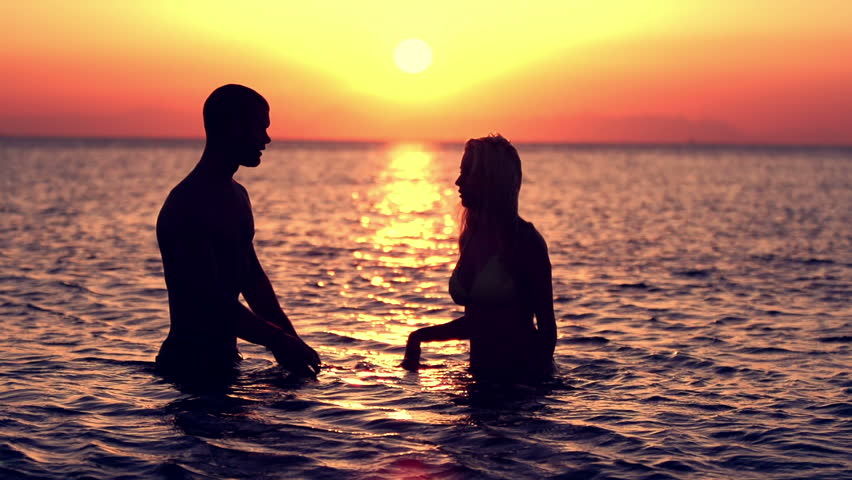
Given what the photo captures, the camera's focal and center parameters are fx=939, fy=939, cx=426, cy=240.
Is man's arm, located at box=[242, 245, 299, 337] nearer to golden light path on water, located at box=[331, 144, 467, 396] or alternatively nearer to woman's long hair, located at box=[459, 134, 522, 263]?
golden light path on water, located at box=[331, 144, 467, 396]

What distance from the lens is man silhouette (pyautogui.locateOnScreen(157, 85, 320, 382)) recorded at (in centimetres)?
761

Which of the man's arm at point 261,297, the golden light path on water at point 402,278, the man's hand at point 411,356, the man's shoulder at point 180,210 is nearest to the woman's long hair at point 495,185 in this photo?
the golden light path on water at point 402,278

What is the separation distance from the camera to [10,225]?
30.6 m

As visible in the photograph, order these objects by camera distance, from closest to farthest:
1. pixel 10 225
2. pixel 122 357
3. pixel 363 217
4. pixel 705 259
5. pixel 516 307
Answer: pixel 516 307 < pixel 122 357 < pixel 705 259 < pixel 10 225 < pixel 363 217

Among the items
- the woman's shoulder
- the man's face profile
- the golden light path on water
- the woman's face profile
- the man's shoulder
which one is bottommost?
the golden light path on water

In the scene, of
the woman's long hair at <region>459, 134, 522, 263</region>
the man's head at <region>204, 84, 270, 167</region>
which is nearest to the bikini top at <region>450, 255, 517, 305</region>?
the woman's long hair at <region>459, 134, 522, 263</region>

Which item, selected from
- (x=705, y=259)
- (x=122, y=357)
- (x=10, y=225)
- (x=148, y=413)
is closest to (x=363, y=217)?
(x=10, y=225)

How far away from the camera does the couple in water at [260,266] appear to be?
7602 millimetres

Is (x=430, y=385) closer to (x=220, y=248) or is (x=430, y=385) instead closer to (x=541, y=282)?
(x=541, y=282)

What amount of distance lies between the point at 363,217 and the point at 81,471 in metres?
35.8

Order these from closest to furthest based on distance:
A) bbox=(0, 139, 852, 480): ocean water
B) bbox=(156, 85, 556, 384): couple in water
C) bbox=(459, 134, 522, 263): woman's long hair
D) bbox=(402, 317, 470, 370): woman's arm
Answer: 1. bbox=(0, 139, 852, 480): ocean water
2. bbox=(459, 134, 522, 263): woman's long hair
3. bbox=(156, 85, 556, 384): couple in water
4. bbox=(402, 317, 470, 370): woman's arm

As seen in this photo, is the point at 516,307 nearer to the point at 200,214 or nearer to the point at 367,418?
the point at 367,418

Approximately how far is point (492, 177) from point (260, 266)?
2.12 metres

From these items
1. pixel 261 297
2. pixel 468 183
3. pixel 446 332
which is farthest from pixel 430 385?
pixel 468 183
